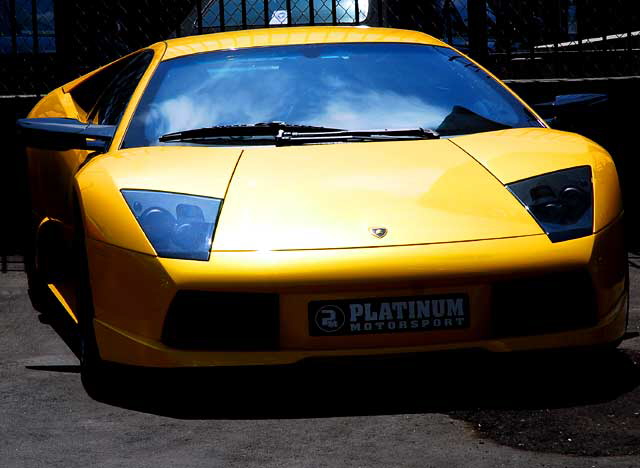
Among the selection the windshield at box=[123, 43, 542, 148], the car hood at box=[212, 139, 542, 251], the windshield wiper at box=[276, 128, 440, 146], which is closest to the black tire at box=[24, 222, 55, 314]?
the windshield at box=[123, 43, 542, 148]

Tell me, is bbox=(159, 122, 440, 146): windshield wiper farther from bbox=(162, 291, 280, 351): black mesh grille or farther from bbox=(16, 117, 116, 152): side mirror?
bbox=(162, 291, 280, 351): black mesh grille

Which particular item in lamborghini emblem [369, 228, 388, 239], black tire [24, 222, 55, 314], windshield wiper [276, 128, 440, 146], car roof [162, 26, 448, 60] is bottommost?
black tire [24, 222, 55, 314]

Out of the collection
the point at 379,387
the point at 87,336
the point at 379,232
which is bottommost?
the point at 379,387

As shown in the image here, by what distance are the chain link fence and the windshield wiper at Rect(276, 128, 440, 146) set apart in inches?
164

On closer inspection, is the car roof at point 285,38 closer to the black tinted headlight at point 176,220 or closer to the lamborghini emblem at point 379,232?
the black tinted headlight at point 176,220

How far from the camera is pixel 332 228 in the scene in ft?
13.4

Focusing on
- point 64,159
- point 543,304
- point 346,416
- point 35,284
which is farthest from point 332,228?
point 35,284

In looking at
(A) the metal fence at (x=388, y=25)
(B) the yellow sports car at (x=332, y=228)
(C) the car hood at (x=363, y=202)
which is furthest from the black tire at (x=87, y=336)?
(A) the metal fence at (x=388, y=25)

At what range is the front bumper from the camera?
390 centimetres

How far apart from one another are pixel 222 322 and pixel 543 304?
0.95 m

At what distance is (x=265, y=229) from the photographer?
161 inches

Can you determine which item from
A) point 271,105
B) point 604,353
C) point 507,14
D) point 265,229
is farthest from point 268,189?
point 507,14

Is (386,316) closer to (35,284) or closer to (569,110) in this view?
(569,110)

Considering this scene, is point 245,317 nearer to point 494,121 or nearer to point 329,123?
point 329,123
